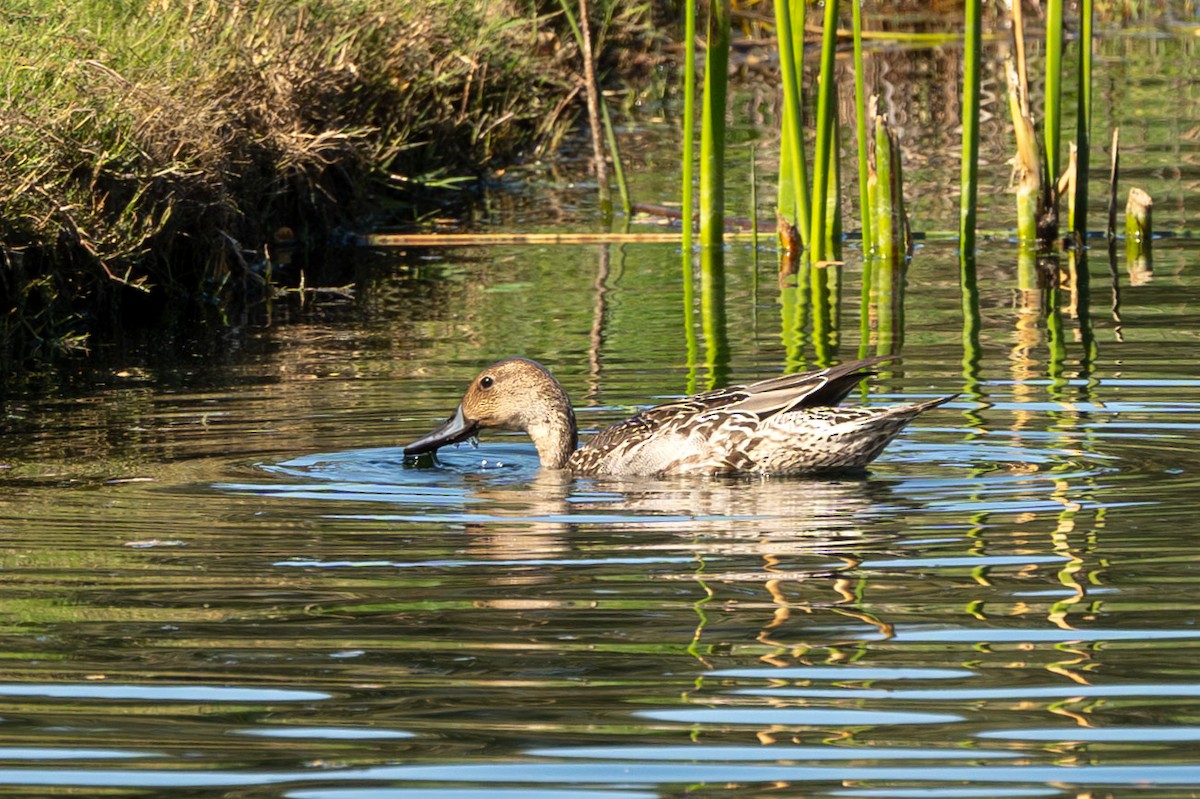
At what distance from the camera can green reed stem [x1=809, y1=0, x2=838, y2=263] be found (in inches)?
430

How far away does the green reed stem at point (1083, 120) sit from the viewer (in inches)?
440

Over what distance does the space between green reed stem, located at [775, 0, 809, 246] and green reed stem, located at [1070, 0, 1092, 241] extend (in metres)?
1.51

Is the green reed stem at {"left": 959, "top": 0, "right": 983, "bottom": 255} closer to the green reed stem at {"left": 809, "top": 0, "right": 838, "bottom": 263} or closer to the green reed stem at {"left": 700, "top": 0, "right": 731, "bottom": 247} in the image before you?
the green reed stem at {"left": 809, "top": 0, "right": 838, "bottom": 263}

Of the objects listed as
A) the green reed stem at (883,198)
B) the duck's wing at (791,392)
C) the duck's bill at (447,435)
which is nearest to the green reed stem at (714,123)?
the green reed stem at (883,198)

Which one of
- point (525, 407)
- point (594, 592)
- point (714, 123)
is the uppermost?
point (714, 123)

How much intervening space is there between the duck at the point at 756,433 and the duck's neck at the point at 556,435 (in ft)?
0.63

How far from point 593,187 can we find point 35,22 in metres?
6.59

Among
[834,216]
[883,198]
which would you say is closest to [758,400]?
[834,216]

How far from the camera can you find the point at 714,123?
38.4 ft

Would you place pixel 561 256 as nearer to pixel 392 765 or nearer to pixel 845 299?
pixel 845 299

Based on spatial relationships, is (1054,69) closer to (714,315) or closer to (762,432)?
(714,315)

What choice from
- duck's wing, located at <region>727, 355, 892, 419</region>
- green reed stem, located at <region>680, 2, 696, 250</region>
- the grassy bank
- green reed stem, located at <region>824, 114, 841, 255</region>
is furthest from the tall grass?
duck's wing, located at <region>727, 355, 892, 419</region>

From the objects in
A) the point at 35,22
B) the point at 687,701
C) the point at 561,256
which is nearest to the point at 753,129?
the point at 561,256

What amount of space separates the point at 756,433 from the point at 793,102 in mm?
4014
